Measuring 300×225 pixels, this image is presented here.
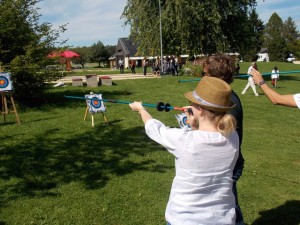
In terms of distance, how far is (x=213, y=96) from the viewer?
2418mm


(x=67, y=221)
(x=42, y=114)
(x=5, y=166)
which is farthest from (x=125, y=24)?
(x=67, y=221)

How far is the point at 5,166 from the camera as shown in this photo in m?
7.04

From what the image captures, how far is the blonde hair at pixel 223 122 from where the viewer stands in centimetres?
240

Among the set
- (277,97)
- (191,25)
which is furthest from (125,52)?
(277,97)

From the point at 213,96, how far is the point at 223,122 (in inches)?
7.9

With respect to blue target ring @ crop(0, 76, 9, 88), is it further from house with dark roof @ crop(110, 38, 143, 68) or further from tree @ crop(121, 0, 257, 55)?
house with dark roof @ crop(110, 38, 143, 68)

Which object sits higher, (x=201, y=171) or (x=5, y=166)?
(x=201, y=171)

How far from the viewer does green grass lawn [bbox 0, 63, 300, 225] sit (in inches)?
205

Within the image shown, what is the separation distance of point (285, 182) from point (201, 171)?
456 cm

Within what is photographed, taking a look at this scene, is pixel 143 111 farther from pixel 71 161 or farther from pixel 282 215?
pixel 71 161

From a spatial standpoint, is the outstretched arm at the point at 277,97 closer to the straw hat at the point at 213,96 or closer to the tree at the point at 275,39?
the straw hat at the point at 213,96

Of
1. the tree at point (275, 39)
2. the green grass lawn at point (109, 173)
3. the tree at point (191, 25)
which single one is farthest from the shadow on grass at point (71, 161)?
the tree at point (275, 39)

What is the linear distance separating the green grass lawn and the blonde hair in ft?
9.95

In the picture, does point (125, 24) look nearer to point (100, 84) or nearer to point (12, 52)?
point (100, 84)
